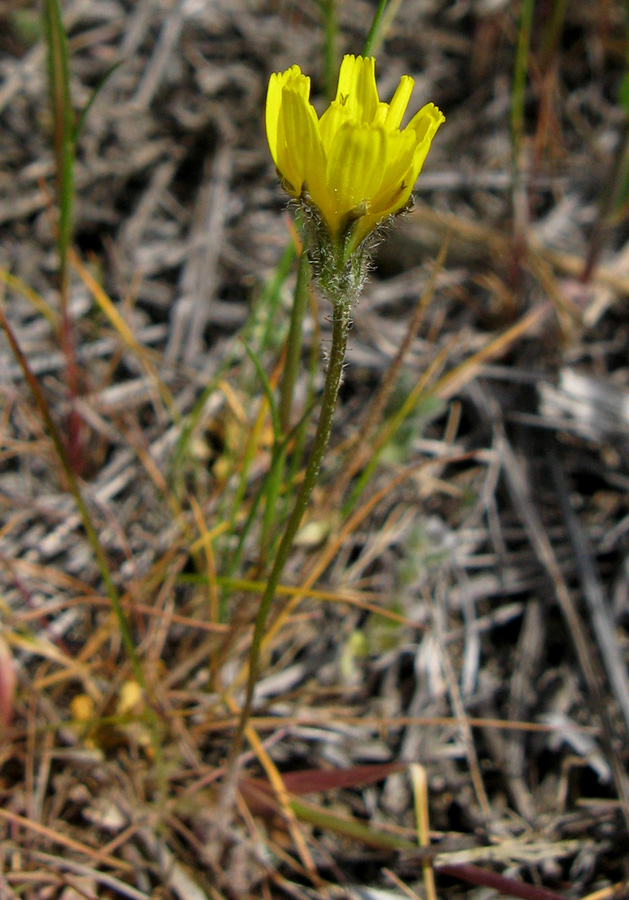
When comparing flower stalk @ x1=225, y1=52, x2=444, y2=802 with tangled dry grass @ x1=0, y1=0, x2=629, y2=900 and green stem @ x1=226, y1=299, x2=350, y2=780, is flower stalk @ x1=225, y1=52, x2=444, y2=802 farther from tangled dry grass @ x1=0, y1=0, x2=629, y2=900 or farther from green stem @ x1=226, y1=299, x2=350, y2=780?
tangled dry grass @ x1=0, y1=0, x2=629, y2=900

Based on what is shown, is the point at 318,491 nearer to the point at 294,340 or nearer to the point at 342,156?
the point at 294,340

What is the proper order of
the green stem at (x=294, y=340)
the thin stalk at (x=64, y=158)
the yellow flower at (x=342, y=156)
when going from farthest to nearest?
1. the thin stalk at (x=64, y=158)
2. the green stem at (x=294, y=340)
3. the yellow flower at (x=342, y=156)

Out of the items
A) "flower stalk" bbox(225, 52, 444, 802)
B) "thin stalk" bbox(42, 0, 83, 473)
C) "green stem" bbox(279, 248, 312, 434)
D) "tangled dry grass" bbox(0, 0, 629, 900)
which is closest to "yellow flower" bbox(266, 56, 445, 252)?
"flower stalk" bbox(225, 52, 444, 802)

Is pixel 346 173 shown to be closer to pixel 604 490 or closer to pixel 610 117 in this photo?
pixel 604 490

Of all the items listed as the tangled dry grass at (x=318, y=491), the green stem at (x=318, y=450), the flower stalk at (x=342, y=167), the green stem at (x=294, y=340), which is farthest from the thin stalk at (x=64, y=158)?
the green stem at (x=318, y=450)

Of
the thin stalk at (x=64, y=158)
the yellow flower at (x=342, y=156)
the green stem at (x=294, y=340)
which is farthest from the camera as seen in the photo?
the thin stalk at (x=64, y=158)

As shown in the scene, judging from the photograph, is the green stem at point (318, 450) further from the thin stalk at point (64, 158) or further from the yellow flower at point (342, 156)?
the thin stalk at point (64, 158)
